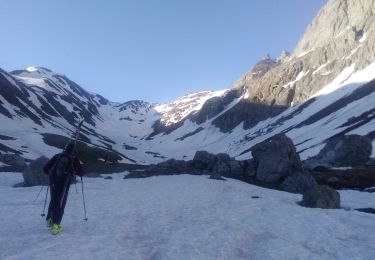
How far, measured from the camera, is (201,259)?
13.5 m

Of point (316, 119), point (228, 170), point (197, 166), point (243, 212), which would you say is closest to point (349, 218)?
point (243, 212)

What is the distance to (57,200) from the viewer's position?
1579cm

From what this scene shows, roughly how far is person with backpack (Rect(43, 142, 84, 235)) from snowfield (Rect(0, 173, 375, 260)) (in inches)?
24.6

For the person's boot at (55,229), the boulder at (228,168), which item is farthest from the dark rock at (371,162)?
the person's boot at (55,229)

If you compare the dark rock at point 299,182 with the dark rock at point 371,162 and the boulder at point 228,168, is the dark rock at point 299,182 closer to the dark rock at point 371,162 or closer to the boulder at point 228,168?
the boulder at point 228,168

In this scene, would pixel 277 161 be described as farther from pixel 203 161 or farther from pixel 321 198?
pixel 321 198

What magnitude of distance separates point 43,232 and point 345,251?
10517mm

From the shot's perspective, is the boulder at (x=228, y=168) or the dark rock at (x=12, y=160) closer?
the boulder at (x=228, y=168)

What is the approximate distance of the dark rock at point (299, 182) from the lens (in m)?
36.3

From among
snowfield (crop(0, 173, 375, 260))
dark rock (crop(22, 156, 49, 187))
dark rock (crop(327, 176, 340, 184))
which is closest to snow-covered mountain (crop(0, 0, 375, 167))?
dark rock (crop(327, 176, 340, 184))

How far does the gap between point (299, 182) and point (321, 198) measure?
1275 centimetres

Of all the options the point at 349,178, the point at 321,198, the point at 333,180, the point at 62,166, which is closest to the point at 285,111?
the point at 349,178

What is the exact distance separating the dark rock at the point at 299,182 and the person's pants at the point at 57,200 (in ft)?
80.5

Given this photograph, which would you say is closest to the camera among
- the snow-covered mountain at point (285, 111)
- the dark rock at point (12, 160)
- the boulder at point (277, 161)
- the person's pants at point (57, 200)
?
the person's pants at point (57, 200)
